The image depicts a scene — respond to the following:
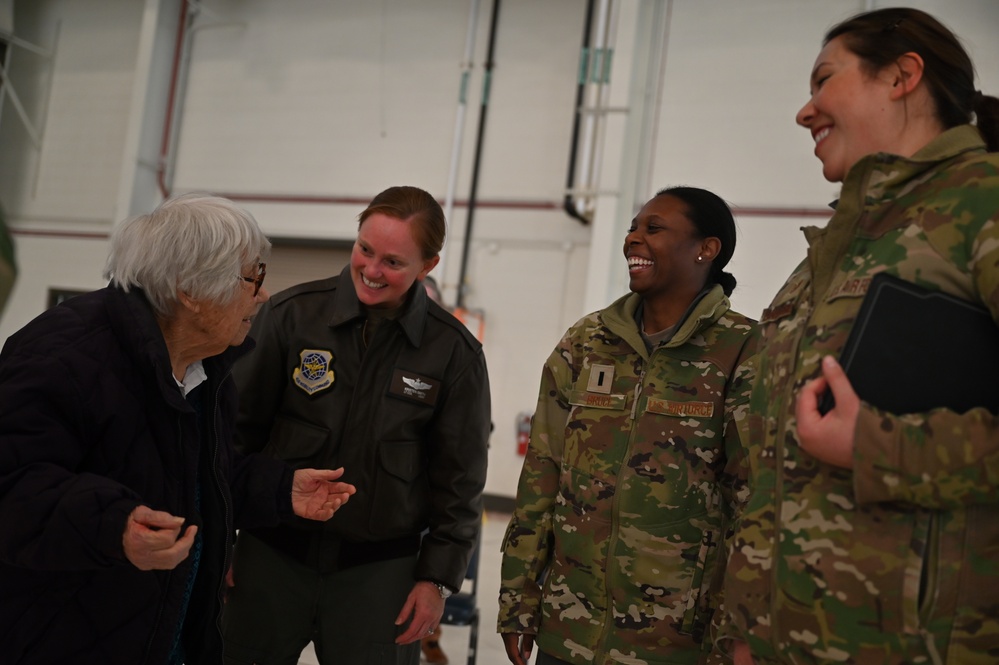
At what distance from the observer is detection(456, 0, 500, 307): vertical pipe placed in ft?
27.5

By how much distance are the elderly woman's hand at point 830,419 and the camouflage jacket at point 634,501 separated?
0.63m

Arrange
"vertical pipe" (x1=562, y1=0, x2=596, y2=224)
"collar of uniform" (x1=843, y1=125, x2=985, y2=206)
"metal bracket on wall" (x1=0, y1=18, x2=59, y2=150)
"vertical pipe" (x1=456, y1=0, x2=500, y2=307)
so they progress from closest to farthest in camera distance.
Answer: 1. "collar of uniform" (x1=843, y1=125, x2=985, y2=206)
2. "vertical pipe" (x1=562, y1=0, x2=596, y2=224)
3. "vertical pipe" (x1=456, y1=0, x2=500, y2=307)
4. "metal bracket on wall" (x1=0, y1=18, x2=59, y2=150)

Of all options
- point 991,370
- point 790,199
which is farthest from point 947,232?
point 790,199

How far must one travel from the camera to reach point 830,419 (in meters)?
1.09

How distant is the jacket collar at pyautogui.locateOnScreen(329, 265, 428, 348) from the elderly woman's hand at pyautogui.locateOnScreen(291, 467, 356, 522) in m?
0.45

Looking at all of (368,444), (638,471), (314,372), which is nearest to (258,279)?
(314,372)

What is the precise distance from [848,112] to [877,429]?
53 centimetres

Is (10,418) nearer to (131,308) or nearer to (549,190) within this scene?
(131,308)

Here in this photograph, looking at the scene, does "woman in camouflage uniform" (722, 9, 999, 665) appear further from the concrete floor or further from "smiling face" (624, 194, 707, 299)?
the concrete floor

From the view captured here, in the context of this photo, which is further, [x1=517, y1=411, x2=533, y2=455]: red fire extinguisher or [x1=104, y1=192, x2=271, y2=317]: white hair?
[x1=517, y1=411, x2=533, y2=455]: red fire extinguisher

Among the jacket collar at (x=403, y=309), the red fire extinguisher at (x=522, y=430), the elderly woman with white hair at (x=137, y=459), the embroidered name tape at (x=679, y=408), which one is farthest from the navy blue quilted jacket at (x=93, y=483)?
the red fire extinguisher at (x=522, y=430)

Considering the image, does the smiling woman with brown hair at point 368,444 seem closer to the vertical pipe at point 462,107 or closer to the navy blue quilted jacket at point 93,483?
the navy blue quilted jacket at point 93,483

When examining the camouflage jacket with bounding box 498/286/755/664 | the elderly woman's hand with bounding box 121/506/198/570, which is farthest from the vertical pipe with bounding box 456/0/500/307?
the elderly woman's hand with bounding box 121/506/198/570

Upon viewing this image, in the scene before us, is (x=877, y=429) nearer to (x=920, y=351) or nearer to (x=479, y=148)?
(x=920, y=351)
